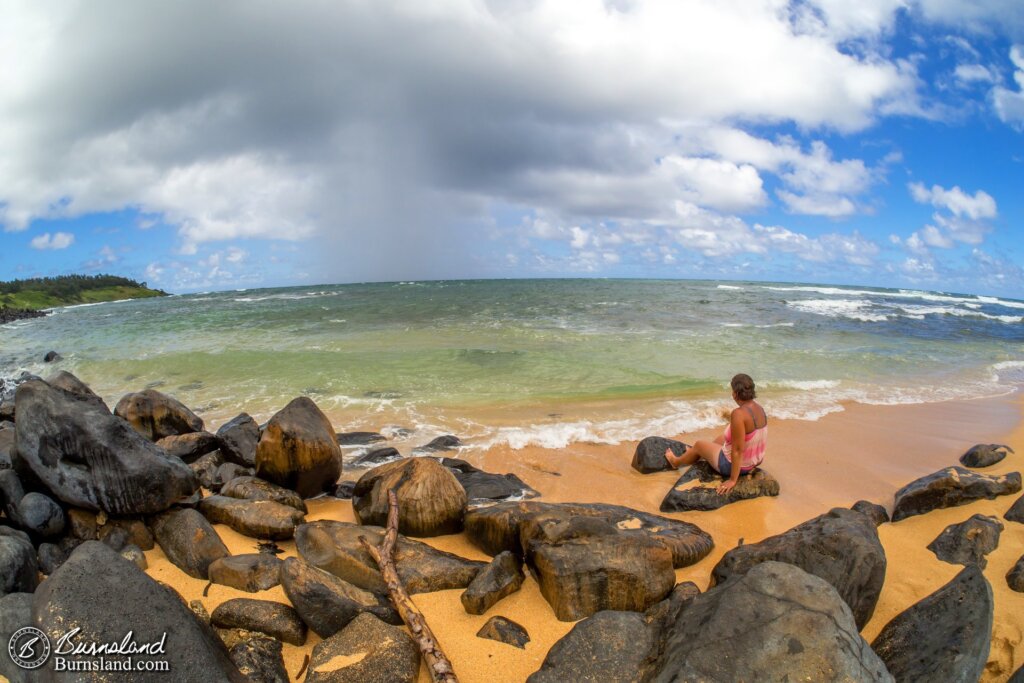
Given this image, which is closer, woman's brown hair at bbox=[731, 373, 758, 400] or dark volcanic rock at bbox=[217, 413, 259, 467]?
woman's brown hair at bbox=[731, 373, 758, 400]

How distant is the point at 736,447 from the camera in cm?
587

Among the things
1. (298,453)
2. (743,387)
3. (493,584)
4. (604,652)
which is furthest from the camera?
(743,387)

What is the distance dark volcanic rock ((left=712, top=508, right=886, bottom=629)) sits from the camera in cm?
354

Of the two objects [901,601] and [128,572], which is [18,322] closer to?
[128,572]

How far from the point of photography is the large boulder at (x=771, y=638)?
2.52 meters

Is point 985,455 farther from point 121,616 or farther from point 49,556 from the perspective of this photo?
point 49,556

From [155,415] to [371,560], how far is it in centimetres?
551

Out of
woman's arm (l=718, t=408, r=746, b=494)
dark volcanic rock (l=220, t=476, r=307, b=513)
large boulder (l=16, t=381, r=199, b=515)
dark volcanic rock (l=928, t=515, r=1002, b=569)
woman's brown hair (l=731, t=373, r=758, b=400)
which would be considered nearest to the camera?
dark volcanic rock (l=928, t=515, r=1002, b=569)

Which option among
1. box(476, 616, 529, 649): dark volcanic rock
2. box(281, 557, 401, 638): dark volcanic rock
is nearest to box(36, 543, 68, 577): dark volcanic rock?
box(281, 557, 401, 638): dark volcanic rock

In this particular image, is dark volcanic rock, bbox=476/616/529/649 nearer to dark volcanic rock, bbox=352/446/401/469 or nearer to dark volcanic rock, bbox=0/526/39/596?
dark volcanic rock, bbox=0/526/39/596

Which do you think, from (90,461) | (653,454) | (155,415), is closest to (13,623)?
(90,461)

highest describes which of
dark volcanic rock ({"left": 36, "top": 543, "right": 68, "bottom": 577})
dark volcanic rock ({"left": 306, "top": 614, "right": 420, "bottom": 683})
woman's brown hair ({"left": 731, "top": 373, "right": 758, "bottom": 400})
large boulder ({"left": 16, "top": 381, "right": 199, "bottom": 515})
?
woman's brown hair ({"left": 731, "top": 373, "right": 758, "bottom": 400})

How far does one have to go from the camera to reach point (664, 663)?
288cm

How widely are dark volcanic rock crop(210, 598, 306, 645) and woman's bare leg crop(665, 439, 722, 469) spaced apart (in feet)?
15.7
